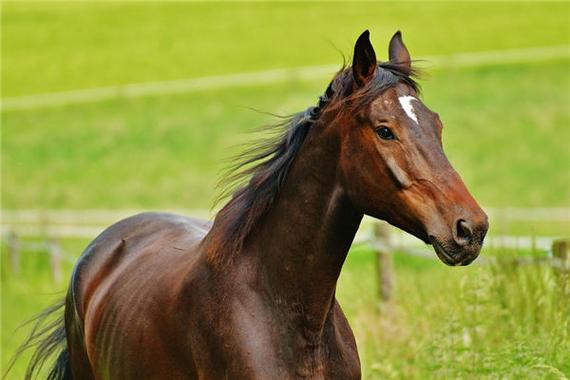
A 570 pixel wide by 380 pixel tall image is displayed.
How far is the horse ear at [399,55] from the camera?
15.5ft

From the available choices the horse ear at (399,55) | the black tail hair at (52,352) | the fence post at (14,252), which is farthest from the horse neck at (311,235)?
the fence post at (14,252)

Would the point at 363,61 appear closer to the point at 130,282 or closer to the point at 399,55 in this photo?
the point at 399,55

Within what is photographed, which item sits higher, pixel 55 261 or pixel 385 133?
pixel 385 133

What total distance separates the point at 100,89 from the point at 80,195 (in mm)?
13739

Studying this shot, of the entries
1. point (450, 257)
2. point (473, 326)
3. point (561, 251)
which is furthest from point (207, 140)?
point (450, 257)

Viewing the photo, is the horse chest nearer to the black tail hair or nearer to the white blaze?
the white blaze

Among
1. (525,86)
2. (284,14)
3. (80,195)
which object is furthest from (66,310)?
(284,14)

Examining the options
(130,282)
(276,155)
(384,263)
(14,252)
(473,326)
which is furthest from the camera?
(14,252)

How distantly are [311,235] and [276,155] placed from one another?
0.39 m

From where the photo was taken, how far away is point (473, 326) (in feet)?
22.7

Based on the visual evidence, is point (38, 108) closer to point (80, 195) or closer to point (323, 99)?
point (80, 195)

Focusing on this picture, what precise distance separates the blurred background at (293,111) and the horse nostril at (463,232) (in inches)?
32.7

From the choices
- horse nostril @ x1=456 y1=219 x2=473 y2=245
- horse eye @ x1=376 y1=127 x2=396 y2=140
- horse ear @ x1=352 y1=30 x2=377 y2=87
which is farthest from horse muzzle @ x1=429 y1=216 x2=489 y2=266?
horse ear @ x1=352 y1=30 x2=377 y2=87

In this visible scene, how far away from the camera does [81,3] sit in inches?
2324
